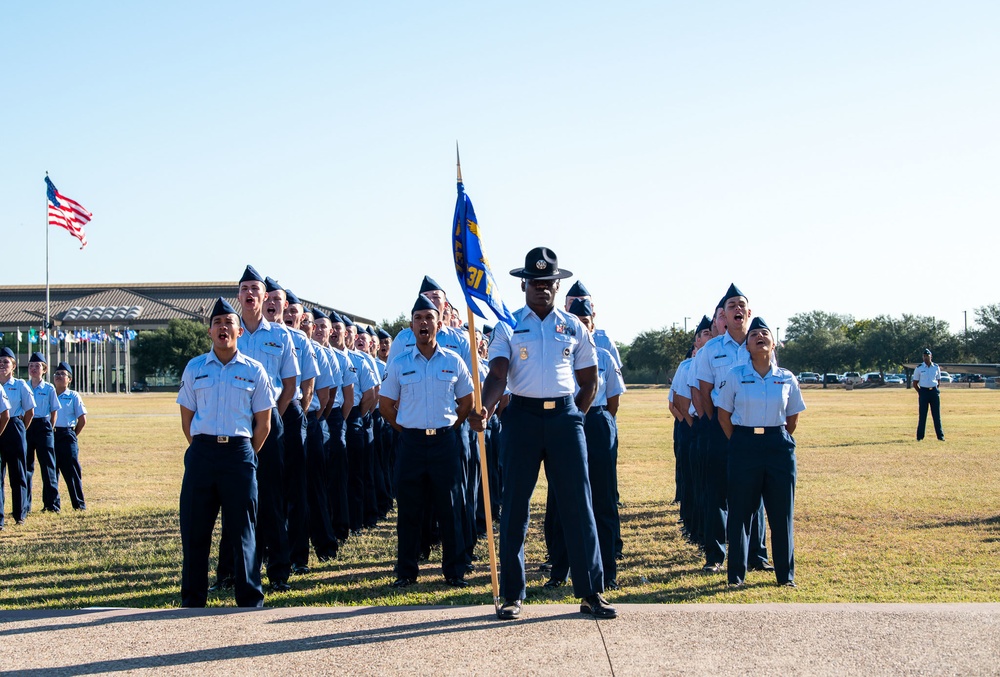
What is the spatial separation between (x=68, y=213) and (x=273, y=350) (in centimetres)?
3591

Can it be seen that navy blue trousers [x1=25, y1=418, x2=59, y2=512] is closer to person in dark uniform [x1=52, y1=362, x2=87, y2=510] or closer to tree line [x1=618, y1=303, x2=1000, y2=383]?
person in dark uniform [x1=52, y1=362, x2=87, y2=510]

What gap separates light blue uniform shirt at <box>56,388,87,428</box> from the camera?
14.1 m

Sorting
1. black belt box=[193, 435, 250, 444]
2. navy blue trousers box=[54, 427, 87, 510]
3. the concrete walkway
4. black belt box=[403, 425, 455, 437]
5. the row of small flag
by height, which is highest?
the row of small flag

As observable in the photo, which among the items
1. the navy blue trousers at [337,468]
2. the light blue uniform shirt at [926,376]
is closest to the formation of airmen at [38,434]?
the navy blue trousers at [337,468]

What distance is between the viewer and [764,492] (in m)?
7.62

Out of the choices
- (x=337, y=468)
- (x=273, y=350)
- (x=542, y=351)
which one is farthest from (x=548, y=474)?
Answer: (x=337, y=468)

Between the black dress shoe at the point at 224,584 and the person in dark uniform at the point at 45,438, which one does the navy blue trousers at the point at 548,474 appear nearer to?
the black dress shoe at the point at 224,584

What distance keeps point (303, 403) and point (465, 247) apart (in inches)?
91.0

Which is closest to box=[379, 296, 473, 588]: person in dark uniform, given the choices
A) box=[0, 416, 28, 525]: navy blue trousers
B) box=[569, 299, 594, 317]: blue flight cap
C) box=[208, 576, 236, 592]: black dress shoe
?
box=[569, 299, 594, 317]: blue flight cap

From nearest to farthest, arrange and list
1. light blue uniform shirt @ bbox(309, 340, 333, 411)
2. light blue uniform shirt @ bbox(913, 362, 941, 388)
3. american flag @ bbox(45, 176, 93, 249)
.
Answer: light blue uniform shirt @ bbox(309, 340, 333, 411) → light blue uniform shirt @ bbox(913, 362, 941, 388) → american flag @ bbox(45, 176, 93, 249)

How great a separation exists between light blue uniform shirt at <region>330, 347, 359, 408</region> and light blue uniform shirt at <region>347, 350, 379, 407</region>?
133mm

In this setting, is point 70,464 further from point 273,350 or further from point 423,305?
point 423,305

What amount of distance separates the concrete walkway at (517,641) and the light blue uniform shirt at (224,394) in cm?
115

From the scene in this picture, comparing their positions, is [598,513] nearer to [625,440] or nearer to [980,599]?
[980,599]
